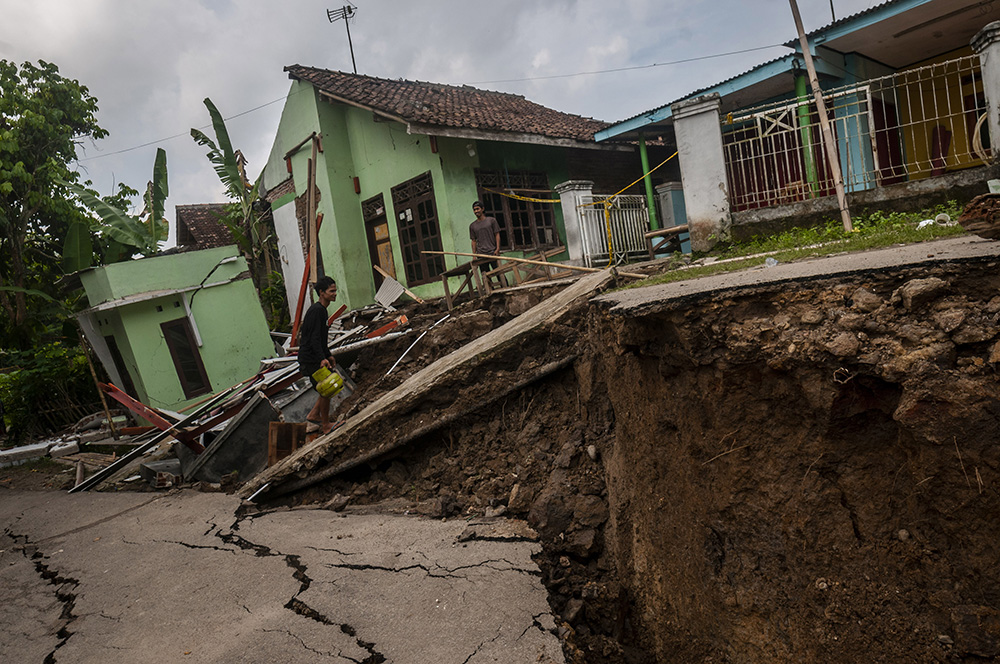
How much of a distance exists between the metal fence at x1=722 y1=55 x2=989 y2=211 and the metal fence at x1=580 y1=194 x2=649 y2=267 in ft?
7.45

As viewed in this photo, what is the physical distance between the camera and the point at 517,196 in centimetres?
1197

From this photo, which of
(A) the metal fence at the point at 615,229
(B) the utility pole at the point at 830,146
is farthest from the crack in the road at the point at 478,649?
(A) the metal fence at the point at 615,229

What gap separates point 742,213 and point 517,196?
19.4 ft

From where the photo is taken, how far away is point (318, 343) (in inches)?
265

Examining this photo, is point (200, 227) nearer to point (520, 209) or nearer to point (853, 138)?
point (520, 209)

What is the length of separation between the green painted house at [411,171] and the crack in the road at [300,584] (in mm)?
7348

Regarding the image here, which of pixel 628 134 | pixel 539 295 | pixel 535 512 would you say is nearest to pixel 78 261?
pixel 539 295

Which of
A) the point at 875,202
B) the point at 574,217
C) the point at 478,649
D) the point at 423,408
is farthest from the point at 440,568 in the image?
the point at 574,217

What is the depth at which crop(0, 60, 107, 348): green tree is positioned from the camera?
43.6 ft

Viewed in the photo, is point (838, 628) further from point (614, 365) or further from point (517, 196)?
point (517, 196)

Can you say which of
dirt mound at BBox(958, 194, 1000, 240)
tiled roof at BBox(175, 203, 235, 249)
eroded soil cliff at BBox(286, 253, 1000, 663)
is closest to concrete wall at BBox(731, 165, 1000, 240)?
eroded soil cliff at BBox(286, 253, 1000, 663)

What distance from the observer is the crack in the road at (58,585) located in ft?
11.6

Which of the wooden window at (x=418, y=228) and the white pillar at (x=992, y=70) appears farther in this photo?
the wooden window at (x=418, y=228)

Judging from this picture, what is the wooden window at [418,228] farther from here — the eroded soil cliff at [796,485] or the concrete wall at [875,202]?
the eroded soil cliff at [796,485]
